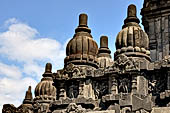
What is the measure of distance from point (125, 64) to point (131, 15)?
10.5ft

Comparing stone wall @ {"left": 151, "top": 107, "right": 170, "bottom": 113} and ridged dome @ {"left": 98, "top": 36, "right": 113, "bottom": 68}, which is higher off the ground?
ridged dome @ {"left": 98, "top": 36, "right": 113, "bottom": 68}

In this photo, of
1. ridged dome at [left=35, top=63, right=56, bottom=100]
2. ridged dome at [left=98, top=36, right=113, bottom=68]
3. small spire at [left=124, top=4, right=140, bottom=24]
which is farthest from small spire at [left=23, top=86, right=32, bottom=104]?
small spire at [left=124, top=4, right=140, bottom=24]

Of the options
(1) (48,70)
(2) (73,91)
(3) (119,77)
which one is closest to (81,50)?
(2) (73,91)

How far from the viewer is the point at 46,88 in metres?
25.7

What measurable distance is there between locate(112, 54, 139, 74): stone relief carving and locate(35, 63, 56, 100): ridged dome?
324 inches

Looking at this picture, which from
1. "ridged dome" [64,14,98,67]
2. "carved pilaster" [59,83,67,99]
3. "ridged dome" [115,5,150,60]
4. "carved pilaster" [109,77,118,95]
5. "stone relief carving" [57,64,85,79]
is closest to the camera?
"carved pilaster" [109,77,118,95]

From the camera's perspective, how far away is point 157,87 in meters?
17.7

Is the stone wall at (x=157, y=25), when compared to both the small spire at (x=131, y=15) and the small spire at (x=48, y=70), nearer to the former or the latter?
the small spire at (x=131, y=15)

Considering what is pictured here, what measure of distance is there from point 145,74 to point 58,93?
15.8 feet

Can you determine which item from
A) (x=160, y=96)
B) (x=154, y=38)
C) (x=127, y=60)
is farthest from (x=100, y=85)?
(x=154, y=38)

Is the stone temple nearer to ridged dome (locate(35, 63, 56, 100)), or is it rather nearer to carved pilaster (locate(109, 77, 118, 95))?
carved pilaster (locate(109, 77, 118, 95))

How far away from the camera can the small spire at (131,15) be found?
19891 millimetres

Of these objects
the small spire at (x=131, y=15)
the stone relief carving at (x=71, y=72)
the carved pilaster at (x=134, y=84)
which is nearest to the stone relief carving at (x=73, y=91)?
the stone relief carving at (x=71, y=72)

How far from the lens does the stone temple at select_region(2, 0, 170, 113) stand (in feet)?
56.9
